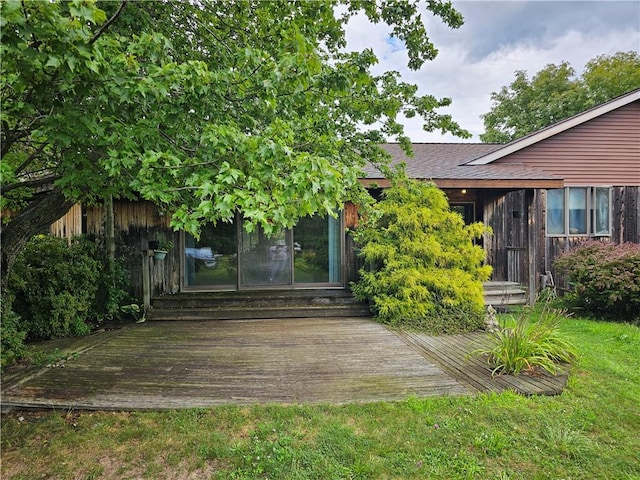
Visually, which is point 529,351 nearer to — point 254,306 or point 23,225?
point 254,306

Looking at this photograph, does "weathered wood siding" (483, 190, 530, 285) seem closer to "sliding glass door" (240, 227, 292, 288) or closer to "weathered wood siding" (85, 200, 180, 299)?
"sliding glass door" (240, 227, 292, 288)

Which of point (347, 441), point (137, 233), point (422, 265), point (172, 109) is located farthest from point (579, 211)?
point (137, 233)

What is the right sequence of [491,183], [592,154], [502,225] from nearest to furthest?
[491,183] < [502,225] < [592,154]

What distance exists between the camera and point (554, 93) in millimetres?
19750

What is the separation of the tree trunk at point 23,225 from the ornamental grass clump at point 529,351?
5029 mm

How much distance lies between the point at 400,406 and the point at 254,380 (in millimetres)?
1458

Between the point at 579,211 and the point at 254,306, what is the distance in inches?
335

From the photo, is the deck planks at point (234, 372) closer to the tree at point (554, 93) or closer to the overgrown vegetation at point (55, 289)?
the overgrown vegetation at point (55, 289)

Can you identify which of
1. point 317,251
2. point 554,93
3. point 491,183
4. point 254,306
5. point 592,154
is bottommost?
point 254,306

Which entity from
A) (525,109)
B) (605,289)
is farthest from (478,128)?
(605,289)

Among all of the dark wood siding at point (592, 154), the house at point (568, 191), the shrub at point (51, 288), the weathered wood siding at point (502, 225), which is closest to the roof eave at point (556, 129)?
the house at point (568, 191)

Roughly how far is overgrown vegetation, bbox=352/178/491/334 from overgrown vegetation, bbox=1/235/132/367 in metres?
4.36

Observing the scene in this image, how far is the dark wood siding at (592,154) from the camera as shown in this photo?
922 cm

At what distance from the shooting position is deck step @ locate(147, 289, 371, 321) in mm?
6359
